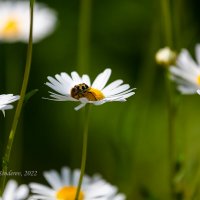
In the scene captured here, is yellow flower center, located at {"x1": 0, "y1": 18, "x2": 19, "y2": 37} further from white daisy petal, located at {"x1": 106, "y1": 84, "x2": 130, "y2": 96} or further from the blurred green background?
white daisy petal, located at {"x1": 106, "y1": 84, "x2": 130, "y2": 96}

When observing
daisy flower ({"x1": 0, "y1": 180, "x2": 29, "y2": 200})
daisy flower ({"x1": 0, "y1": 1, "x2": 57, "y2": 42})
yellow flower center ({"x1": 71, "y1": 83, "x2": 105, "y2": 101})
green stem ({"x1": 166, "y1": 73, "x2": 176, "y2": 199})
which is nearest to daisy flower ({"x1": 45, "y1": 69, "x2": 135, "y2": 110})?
yellow flower center ({"x1": 71, "y1": 83, "x2": 105, "y2": 101})

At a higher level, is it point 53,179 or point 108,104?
point 108,104

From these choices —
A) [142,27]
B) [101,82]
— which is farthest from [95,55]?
[101,82]

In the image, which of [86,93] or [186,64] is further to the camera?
[186,64]

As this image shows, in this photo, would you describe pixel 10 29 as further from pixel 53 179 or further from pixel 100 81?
pixel 100 81

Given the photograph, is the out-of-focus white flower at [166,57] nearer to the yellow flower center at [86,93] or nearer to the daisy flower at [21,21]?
the yellow flower center at [86,93]

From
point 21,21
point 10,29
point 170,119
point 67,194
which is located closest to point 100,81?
point 67,194

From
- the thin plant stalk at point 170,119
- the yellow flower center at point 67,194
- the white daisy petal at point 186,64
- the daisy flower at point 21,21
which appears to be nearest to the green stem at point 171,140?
the thin plant stalk at point 170,119
